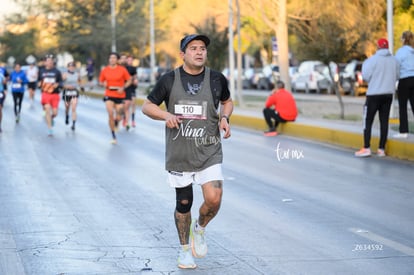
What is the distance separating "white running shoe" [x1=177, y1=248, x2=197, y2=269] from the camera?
735 cm

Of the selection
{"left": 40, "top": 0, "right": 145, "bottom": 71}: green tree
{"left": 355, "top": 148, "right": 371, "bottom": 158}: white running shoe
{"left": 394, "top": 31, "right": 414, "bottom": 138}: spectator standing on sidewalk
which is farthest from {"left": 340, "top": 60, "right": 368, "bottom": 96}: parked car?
{"left": 355, "top": 148, "right": 371, "bottom": 158}: white running shoe

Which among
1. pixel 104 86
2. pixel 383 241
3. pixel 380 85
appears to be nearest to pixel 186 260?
pixel 383 241

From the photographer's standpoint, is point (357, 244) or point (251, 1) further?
point (251, 1)

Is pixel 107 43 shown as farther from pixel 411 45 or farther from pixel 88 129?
pixel 411 45

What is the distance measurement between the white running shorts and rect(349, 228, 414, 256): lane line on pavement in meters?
1.74

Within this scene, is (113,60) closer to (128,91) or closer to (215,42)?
(128,91)

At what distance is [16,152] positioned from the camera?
17.6 meters

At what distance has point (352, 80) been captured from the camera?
139ft

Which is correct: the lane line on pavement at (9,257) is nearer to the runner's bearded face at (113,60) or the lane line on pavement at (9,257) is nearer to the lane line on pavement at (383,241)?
the lane line on pavement at (383,241)

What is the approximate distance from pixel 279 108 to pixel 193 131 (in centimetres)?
Answer: 1449

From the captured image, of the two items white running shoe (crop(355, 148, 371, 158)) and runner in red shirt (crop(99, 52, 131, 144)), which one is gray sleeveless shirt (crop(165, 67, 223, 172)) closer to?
white running shoe (crop(355, 148, 371, 158))

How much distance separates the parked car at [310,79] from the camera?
46594mm

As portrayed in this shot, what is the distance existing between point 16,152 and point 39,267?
411 inches

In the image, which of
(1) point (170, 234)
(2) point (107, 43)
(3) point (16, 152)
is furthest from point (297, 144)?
(2) point (107, 43)
